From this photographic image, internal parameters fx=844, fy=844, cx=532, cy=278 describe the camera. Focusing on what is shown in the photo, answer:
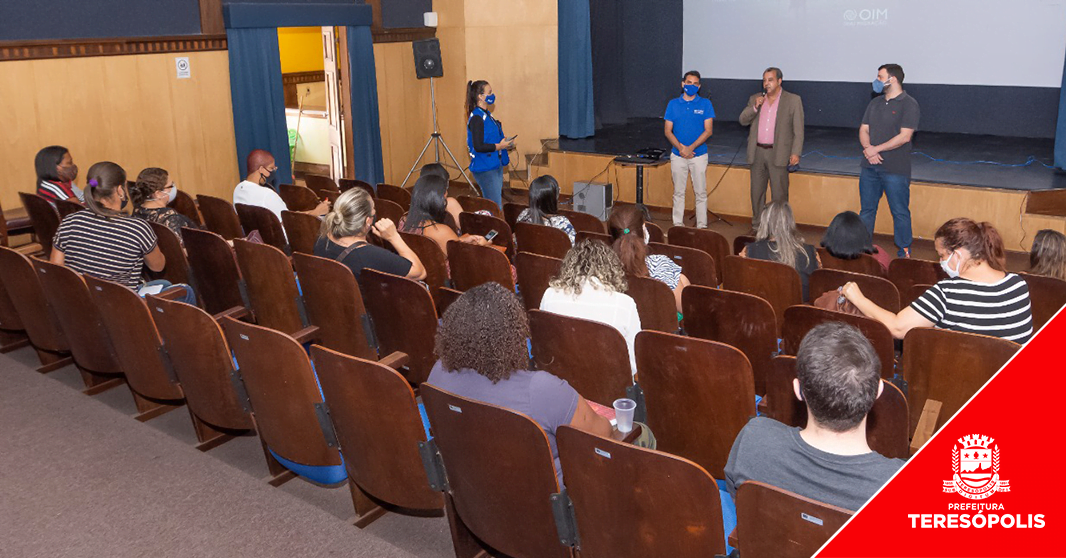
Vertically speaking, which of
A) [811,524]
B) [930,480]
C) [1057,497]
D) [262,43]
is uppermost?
[262,43]

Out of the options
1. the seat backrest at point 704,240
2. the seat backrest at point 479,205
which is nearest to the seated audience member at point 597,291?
the seat backrest at point 704,240

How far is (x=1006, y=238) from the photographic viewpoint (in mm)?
7605

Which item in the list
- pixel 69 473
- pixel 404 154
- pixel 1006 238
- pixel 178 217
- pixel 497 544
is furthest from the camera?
pixel 404 154

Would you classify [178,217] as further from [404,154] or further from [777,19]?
[777,19]

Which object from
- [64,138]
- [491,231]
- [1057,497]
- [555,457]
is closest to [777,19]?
[491,231]

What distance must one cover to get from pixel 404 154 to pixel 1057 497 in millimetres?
9187

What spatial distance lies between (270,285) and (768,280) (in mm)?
2583

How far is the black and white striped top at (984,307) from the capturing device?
11.2 feet

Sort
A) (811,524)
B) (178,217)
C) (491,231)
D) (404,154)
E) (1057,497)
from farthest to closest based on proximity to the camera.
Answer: (404,154) < (491,231) < (178,217) < (1057,497) < (811,524)

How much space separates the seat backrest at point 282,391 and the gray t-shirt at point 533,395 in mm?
640

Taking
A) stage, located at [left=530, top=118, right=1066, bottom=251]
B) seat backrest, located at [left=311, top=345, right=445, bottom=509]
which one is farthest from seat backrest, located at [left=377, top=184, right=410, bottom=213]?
seat backrest, located at [left=311, top=345, right=445, bottom=509]

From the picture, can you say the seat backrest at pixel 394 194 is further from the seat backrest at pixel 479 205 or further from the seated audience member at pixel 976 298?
the seated audience member at pixel 976 298

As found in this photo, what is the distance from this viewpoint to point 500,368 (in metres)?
2.60

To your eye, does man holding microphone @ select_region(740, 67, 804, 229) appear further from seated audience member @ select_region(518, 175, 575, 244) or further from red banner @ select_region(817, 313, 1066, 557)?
red banner @ select_region(817, 313, 1066, 557)
